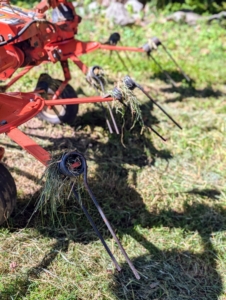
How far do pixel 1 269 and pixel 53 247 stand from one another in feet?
1.30

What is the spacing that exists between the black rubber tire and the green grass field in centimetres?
22

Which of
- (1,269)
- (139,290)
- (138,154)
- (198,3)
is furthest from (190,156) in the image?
(198,3)

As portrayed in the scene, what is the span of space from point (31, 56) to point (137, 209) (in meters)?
1.50

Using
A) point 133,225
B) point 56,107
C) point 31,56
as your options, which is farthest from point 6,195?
point 56,107

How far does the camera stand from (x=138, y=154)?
410cm

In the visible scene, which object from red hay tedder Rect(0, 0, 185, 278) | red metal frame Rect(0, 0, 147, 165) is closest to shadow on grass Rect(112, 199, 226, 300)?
red hay tedder Rect(0, 0, 185, 278)

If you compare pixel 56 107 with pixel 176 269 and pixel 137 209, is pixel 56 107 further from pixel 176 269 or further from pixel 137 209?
pixel 176 269

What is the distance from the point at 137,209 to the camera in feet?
11.5

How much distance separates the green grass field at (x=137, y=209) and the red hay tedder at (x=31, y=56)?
0.36 metres

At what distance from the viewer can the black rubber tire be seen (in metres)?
2.86

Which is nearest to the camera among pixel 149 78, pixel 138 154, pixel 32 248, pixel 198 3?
pixel 32 248

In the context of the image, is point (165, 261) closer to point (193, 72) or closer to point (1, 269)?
point (1, 269)

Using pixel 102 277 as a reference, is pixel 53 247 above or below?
above

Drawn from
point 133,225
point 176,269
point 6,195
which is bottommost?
point 176,269
